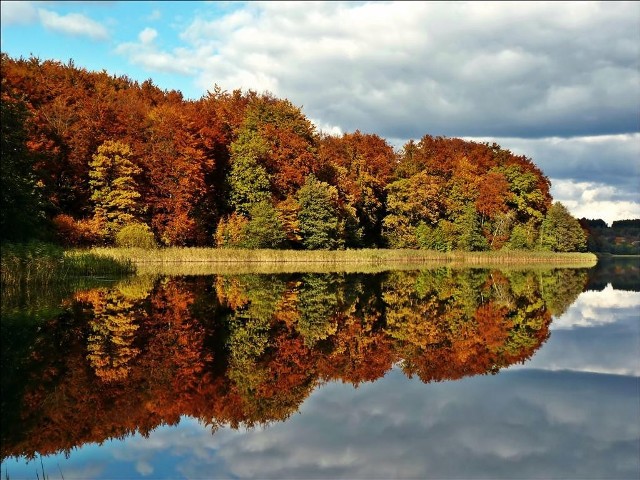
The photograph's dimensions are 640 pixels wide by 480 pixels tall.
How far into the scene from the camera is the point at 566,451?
6902 mm

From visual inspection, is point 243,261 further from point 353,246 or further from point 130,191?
point 353,246

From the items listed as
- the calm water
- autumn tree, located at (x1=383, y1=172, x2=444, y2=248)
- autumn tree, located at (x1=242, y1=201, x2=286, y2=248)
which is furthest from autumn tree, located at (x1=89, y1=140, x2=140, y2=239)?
autumn tree, located at (x1=383, y1=172, x2=444, y2=248)

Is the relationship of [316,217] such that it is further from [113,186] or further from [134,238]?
[134,238]

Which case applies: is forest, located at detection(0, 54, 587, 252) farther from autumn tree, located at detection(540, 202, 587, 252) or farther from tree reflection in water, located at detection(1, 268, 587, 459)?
tree reflection in water, located at detection(1, 268, 587, 459)

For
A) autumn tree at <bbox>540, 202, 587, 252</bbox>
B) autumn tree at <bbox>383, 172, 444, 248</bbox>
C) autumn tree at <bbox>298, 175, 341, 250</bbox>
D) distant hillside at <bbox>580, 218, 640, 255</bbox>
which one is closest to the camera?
autumn tree at <bbox>298, 175, 341, 250</bbox>

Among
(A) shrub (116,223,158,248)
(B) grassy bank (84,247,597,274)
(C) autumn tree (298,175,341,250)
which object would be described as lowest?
(B) grassy bank (84,247,597,274)

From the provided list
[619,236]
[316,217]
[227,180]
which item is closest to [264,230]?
[316,217]

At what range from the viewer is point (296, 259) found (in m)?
49.7

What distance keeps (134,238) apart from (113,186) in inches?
266

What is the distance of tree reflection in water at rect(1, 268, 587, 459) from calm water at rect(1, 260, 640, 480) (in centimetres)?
4

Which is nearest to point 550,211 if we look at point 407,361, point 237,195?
point 237,195

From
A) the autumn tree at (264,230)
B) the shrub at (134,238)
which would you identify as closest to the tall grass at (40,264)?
the shrub at (134,238)

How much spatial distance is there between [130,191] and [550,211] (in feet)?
179

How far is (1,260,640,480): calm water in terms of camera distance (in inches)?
261
